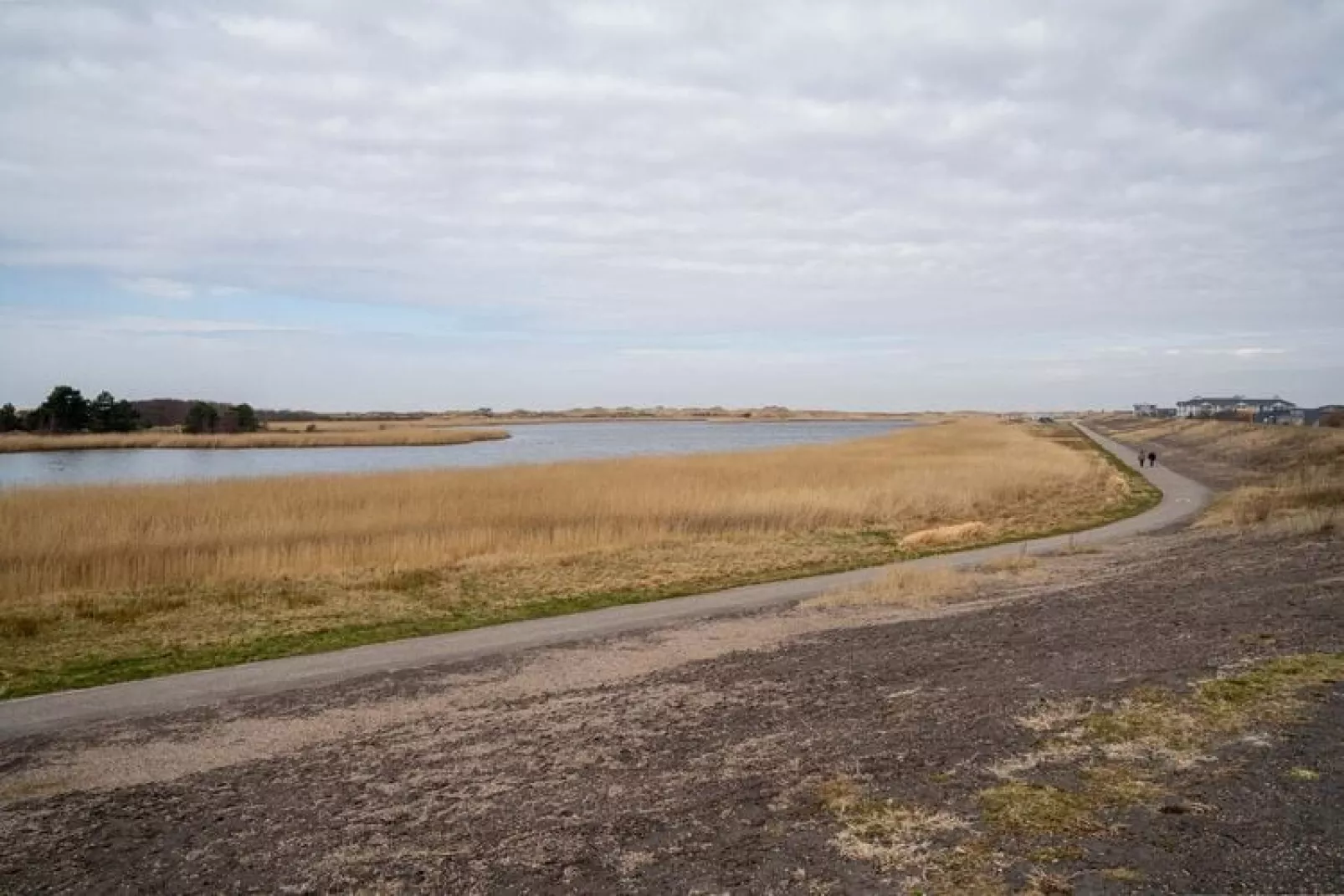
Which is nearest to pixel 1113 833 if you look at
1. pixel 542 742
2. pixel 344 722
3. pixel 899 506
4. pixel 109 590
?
pixel 542 742

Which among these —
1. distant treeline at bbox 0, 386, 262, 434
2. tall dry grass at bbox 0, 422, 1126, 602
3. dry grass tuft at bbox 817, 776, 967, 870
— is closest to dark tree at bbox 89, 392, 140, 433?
distant treeline at bbox 0, 386, 262, 434

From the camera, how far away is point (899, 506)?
2794 cm

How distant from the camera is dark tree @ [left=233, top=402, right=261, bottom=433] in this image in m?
94.6

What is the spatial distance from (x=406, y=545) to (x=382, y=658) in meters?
9.15

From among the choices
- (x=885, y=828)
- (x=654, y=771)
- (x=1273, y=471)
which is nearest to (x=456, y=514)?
(x=654, y=771)

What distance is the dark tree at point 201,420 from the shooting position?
9000 cm

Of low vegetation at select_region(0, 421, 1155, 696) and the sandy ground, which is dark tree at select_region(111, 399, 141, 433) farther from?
the sandy ground

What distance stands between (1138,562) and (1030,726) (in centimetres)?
1098

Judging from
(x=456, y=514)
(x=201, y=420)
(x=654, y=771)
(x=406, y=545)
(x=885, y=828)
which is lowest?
(x=406, y=545)

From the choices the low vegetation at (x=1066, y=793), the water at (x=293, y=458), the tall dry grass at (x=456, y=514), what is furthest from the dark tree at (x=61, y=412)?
the low vegetation at (x=1066, y=793)

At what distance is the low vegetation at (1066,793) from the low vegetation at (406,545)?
917 centimetres

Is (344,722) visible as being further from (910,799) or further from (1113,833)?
(1113,833)

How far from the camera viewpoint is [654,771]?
6141 millimetres

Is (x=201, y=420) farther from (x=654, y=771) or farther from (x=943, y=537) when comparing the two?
(x=654, y=771)
